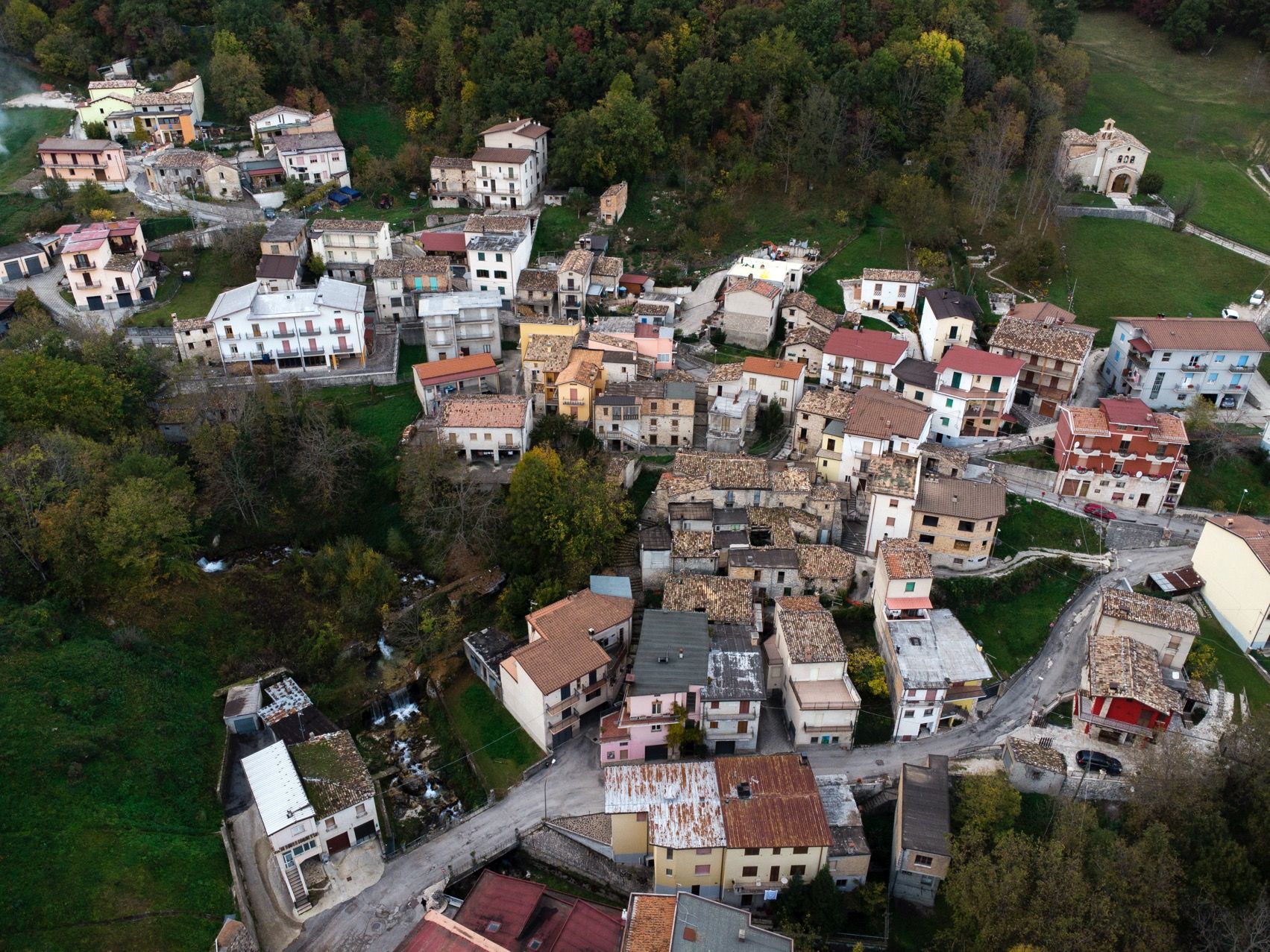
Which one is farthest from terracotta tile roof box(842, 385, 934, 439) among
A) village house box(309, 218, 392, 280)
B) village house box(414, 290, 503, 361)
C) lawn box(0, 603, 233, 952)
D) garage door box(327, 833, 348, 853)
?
village house box(309, 218, 392, 280)

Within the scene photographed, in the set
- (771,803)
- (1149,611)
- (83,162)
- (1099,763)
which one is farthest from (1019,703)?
(83,162)

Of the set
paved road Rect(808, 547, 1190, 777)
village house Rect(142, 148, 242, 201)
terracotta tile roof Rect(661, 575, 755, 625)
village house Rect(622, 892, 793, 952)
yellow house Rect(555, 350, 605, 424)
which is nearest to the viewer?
village house Rect(622, 892, 793, 952)

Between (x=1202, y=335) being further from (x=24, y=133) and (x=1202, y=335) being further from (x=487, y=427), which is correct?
(x=24, y=133)

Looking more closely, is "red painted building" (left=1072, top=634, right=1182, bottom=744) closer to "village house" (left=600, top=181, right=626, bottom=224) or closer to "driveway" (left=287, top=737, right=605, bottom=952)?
"driveway" (left=287, top=737, right=605, bottom=952)

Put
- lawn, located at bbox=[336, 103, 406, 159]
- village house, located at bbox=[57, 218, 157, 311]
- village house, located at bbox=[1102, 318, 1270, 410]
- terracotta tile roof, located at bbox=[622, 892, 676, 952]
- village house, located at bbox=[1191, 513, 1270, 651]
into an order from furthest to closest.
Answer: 1. lawn, located at bbox=[336, 103, 406, 159]
2. village house, located at bbox=[57, 218, 157, 311]
3. village house, located at bbox=[1102, 318, 1270, 410]
4. village house, located at bbox=[1191, 513, 1270, 651]
5. terracotta tile roof, located at bbox=[622, 892, 676, 952]

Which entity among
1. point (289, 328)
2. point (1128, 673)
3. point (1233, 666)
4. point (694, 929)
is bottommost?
point (1233, 666)

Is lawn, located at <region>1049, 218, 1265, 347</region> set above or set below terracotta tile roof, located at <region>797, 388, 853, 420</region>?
above

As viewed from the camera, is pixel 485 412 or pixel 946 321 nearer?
pixel 485 412
